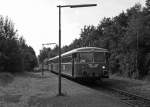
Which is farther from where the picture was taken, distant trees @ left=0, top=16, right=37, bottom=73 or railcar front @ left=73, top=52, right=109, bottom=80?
distant trees @ left=0, top=16, right=37, bottom=73

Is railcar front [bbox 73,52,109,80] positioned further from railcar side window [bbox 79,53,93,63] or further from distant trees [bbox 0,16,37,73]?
distant trees [bbox 0,16,37,73]

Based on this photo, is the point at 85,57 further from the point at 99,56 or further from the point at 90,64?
the point at 99,56

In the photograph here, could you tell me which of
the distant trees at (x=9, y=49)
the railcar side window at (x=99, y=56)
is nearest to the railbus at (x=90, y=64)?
the railcar side window at (x=99, y=56)

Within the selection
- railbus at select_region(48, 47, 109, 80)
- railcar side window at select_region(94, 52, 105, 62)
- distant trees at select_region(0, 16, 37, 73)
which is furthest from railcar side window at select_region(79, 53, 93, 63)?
distant trees at select_region(0, 16, 37, 73)

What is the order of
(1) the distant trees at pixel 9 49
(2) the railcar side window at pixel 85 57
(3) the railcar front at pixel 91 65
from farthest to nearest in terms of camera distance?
(1) the distant trees at pixel 9 49
(2) the railcar side window at pixel 85 57
(3) the railcar front at pixel 91 65

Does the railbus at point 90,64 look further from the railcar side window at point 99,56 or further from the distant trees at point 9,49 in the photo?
the distant trees at point 9,49

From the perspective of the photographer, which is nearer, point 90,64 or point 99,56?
point 90,64

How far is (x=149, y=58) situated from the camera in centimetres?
3100

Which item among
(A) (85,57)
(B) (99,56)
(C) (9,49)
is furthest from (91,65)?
(C) (9,49)

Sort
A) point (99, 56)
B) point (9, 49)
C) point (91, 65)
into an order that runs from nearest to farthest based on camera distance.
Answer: point (91, 65), point (99, 56), point (9, 49)

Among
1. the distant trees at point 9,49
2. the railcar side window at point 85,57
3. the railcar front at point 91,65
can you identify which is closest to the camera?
the railcar front at point 91,65

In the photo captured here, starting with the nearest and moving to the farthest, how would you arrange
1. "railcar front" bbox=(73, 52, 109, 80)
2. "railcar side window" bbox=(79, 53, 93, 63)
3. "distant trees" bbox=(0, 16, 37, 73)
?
"railcar front" bbox=(73, 52, 109, 80) < "railcar side window" bbox=(79, 53, 93, 63) < "distant trees" bbox=(0, 16, 37, 73)

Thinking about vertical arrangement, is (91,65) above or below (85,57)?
below

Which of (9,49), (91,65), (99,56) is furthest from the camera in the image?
(9,49)
